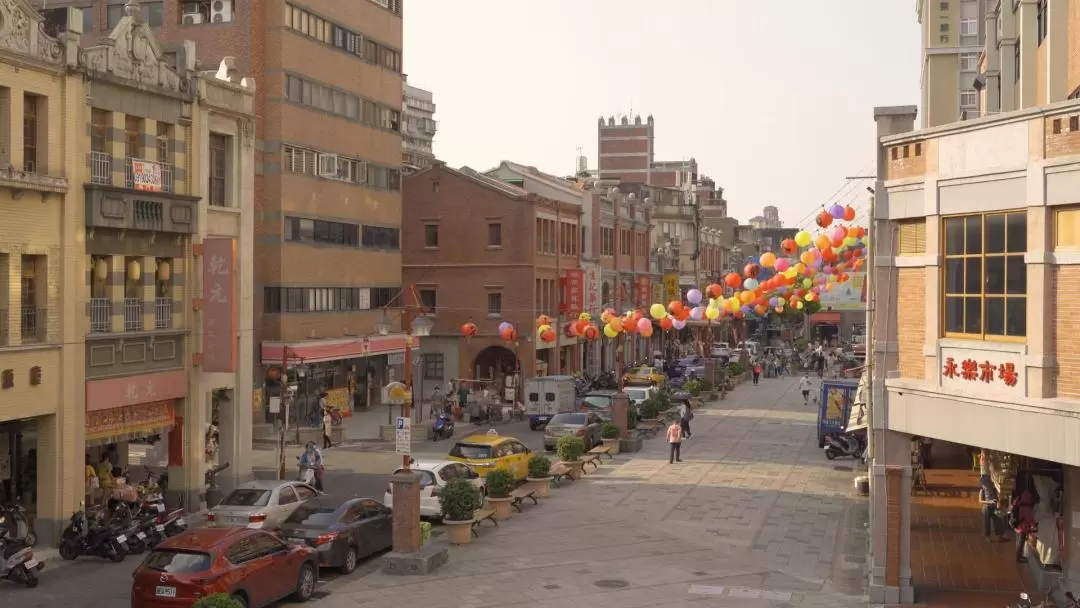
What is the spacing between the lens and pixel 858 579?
22.5 metres

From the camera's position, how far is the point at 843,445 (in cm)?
3934

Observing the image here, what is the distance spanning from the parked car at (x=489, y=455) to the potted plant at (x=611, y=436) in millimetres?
7421

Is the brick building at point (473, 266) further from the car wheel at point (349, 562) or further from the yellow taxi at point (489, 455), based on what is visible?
the car wheel at point (349, 562)

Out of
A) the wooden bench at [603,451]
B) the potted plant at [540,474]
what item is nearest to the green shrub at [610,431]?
the wooden bench at [603,451]

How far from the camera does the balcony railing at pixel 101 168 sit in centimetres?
2675

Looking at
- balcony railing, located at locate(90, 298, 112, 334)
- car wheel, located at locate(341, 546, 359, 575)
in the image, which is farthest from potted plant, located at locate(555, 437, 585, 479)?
balcony railing, located at locate(90, 298, 112, 334)

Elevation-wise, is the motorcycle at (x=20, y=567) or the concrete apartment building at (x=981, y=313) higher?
the concrete apartment building at (x=981, y=313)

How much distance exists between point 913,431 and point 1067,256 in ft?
14.1

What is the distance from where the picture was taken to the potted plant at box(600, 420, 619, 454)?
40594 millimetres

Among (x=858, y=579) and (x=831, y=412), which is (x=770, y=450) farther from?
(x=858, y=579)

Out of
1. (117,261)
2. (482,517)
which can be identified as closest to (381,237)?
(117,261)

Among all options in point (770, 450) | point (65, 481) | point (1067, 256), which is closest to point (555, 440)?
point (770, 450)

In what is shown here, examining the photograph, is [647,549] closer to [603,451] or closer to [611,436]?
[603,451]

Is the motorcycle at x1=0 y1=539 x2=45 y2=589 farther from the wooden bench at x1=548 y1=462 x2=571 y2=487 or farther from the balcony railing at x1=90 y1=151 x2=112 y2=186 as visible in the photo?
the wooden bench at x1=548 y1=462 x2=571 y2=487
